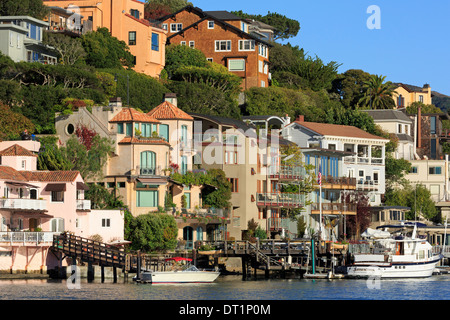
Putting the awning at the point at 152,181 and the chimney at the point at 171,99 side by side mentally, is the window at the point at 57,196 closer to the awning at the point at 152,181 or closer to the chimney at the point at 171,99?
the awning at the point at 152,181

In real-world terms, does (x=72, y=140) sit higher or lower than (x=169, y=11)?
lower

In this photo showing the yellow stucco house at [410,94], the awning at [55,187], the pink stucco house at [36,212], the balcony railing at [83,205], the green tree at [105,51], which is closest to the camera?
the pink stucco house at [36,212]

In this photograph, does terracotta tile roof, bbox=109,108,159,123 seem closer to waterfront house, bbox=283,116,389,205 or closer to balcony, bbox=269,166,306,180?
balcony, bbox=269,166,306,180

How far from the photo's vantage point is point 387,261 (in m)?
66.9

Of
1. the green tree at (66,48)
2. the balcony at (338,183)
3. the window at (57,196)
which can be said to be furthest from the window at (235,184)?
the green tree at (66,48)

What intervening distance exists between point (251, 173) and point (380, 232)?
14.1m

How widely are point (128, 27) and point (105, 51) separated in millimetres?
9682

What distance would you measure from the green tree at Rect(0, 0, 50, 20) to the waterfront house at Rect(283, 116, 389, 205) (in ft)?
95.2

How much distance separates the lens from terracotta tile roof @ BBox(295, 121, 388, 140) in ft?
314

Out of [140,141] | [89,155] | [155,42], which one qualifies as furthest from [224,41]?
[89,155]

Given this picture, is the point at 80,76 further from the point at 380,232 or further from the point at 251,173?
the point at 380,232

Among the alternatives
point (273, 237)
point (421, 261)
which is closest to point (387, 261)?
point (421, 261)

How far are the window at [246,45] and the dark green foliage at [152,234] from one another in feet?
167

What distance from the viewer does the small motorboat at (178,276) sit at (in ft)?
185
